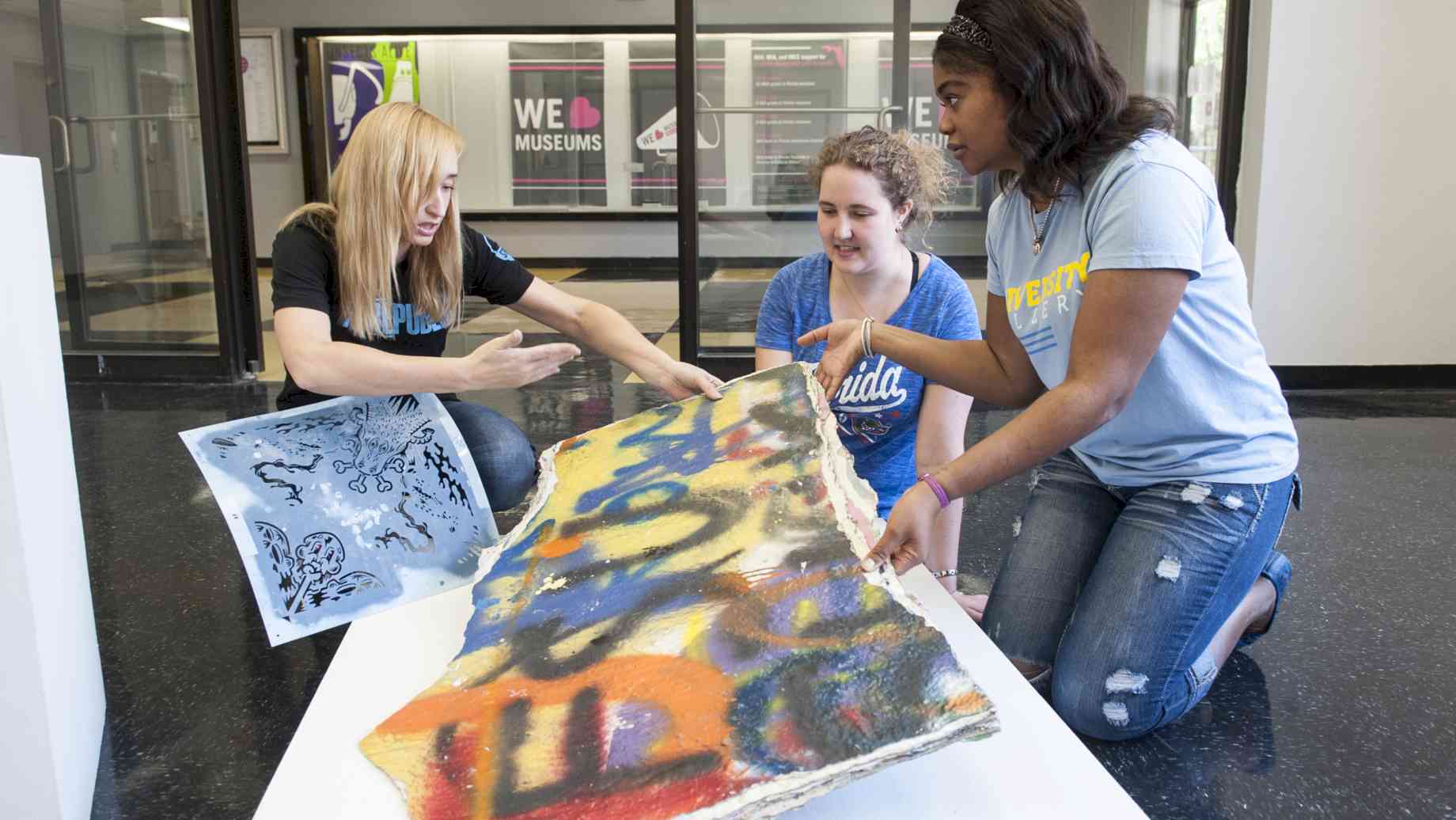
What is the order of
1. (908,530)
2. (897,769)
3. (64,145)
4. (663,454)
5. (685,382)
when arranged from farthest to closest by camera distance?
(64,145), (685,382), (663,454), (908,530), (897,769)

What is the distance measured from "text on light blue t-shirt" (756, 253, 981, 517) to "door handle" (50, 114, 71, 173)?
3978 millimetres

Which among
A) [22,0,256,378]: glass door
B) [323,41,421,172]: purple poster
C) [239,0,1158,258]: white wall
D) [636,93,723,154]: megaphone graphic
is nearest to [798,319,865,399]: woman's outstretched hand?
[22,0,256,378]: glass door

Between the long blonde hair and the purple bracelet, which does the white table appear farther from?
the long blonde hair

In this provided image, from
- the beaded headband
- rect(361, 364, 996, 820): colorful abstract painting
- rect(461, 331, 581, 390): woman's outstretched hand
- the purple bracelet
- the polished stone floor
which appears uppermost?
the beaded headband

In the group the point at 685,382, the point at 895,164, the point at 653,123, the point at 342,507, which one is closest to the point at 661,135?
the point at 653,123

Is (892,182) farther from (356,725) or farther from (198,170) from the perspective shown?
(198,170)

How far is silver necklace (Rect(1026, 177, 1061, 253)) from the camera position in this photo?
1.57 m

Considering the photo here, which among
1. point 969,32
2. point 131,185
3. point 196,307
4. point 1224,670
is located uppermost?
point 969,32

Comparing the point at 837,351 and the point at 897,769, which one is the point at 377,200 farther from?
the point at 897,769

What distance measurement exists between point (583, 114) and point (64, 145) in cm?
469

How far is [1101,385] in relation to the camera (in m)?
1.38

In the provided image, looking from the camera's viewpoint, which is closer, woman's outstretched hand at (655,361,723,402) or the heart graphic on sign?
woman's outstretched hand at (655,361,723,402)

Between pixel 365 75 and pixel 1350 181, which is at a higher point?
pixel 365 75

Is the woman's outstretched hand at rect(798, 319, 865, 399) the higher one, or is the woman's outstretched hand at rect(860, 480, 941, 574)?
the woman's outstretched hand at rect(798, 319, 865, 399)
